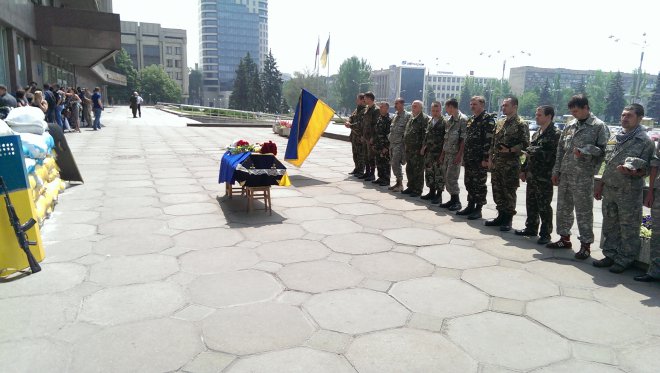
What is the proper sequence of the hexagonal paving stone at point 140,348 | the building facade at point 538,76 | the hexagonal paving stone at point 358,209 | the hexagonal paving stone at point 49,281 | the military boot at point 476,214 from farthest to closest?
the building facade at point 538,76, the hexagonal paving stone at point 358,209, the military boot at point 476,214, the hexagonal paving stone at point 49,281, the hexagonal paving stone at point 140,348

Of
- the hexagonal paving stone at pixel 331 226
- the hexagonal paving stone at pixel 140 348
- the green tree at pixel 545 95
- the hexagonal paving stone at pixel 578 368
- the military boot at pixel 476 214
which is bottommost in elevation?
the hexagonal paving stone at pixel 140 348

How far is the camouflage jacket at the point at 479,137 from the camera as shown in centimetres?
557

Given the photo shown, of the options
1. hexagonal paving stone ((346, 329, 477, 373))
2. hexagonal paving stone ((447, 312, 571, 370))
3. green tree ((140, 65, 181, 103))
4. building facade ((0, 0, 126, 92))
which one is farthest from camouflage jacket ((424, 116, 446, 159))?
green tree ((140, 65, 181, 103))

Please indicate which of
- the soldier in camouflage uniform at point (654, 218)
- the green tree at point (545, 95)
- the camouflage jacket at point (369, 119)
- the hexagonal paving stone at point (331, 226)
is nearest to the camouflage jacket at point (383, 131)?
the camouflage jacket at point (369, 119)

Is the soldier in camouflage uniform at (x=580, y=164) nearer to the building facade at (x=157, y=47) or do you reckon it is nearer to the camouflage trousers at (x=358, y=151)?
the camouflage trousers at (x=358, y=151)

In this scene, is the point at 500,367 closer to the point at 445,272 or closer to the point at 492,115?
the point at 445,272

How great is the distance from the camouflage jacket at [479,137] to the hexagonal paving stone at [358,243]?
5.90 feet

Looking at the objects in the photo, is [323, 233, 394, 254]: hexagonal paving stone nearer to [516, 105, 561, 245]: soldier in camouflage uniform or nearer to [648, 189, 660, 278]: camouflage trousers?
[516, 105, 561, 245]: soldier in camouflage uniform

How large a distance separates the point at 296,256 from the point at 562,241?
114 inches

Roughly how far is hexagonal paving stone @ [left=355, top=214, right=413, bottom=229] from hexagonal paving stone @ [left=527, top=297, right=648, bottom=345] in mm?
2302

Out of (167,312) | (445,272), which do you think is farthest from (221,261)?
(445,272)

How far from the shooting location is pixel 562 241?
469 centimetres

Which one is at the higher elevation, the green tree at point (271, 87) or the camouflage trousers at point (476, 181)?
the green tree at point (271, 87)

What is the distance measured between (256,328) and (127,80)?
84.6 m
